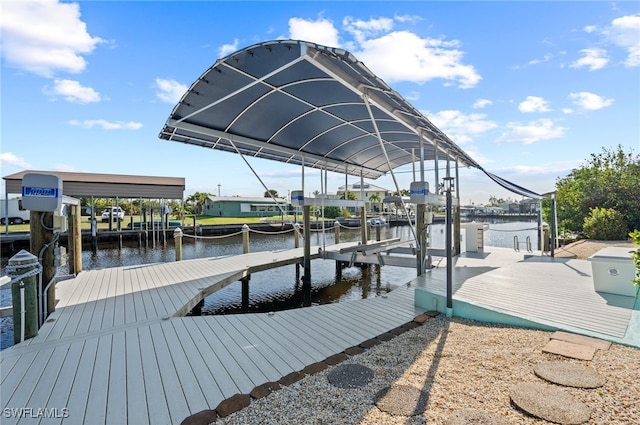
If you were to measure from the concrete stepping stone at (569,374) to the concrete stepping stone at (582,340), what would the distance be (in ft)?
2.12

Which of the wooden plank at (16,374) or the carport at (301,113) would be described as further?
the carport at (301,113)

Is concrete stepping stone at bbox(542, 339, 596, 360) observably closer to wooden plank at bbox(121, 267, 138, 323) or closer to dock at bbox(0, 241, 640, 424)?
dock at bbox(0, 241, 640, 424)

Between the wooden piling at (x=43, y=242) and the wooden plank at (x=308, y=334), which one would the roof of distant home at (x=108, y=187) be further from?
the wooden plank at (x=308, y=334)

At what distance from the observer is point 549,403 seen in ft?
7.89

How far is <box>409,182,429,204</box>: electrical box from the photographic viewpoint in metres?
6.85

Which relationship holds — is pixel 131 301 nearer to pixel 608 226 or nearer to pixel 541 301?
pixel 541 301

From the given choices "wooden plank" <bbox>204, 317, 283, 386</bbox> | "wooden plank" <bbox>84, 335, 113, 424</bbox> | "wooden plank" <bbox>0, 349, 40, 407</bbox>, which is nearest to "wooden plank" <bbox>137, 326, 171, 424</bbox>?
"wooden plank" <bbox>84, 335, 113, 424</bbox>

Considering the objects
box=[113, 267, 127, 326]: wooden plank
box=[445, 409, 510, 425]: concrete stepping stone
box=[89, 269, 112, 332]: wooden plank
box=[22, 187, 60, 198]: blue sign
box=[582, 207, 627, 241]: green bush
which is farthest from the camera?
box=[582, 207, 627, 241]: green bush

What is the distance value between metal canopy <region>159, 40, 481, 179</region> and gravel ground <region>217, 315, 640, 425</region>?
3195 millimetres

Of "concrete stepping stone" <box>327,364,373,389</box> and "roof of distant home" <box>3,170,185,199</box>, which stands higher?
"roof of distant home" <box>3,170,185,199</box>

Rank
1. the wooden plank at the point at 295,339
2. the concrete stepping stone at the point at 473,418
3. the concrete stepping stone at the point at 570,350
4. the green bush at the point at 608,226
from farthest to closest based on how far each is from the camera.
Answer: the green bush at the point at 608,226
the wooden plank at the point at 295,339
the concrete stepping stone at the point at 570,350
the concrete stepping stone at the point at 473,418

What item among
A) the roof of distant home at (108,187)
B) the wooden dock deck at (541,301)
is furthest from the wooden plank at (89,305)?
the roof of distant home at (108,187)

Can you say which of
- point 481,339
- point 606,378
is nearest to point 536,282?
point 481,339

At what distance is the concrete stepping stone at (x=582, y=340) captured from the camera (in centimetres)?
336
